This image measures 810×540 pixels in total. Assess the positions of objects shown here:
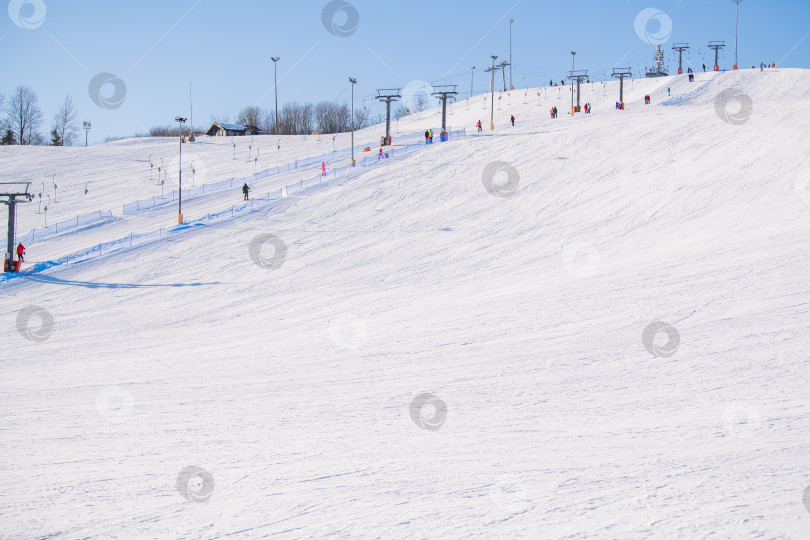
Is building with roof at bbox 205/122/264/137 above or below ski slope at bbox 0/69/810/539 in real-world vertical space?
above

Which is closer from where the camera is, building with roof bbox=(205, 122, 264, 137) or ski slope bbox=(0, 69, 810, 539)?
ski slope bbox=(0, 69, 810, 539)

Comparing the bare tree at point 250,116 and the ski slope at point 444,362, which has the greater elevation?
the bare tree at point 250,116

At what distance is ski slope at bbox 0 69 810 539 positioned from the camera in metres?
7.91

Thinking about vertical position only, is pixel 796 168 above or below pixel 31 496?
above

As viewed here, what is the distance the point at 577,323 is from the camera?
14867 mm

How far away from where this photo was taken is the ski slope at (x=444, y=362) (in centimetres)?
791

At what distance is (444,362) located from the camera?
13.4m

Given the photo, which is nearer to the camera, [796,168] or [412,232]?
[796,168]

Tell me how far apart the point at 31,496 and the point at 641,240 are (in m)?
18.9

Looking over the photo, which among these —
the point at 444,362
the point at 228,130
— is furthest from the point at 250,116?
the point at 444,362

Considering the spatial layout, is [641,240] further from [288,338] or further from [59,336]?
[59,336]

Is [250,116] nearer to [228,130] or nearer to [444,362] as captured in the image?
[228,130]

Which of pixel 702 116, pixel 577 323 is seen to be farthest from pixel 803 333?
pixel 702 116

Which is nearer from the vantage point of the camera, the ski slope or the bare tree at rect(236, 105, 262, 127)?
the ski slope
